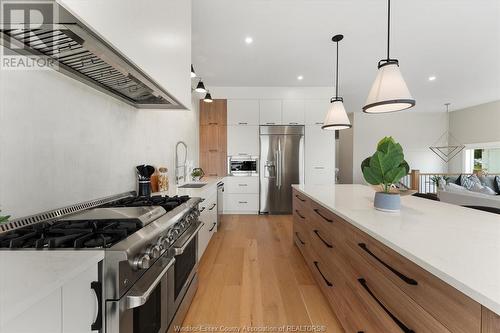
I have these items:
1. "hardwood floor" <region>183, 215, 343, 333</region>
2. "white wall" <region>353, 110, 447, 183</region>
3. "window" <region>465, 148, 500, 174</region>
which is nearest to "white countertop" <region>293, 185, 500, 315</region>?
"hardwood floor" <region>183, 215, 343, 333</region>

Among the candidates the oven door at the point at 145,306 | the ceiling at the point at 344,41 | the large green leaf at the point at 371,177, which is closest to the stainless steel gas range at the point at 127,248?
the oven door at the point at 145,306

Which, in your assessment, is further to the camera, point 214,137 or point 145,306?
point 214,137

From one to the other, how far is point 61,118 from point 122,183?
0.74 m

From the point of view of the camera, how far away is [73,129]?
4.35 feet

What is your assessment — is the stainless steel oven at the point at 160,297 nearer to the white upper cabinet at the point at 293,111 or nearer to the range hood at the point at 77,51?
the range hood at the point at 77,51

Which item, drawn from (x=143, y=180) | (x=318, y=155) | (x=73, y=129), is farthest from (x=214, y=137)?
(x=73, y=129)

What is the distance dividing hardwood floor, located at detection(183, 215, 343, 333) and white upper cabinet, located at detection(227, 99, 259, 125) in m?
2.62

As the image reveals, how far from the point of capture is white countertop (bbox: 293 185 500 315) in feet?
1.95

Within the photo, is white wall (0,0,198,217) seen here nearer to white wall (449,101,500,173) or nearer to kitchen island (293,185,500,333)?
kitchen island (293,185,500,333)

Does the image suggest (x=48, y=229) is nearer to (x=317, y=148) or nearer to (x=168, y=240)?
(x=168, y=240)

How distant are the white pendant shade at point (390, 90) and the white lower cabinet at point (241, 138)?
10.9 ft

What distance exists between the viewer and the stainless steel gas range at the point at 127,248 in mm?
763

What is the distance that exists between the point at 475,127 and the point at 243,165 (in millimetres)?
6991

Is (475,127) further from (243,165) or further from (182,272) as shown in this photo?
(182,272)
